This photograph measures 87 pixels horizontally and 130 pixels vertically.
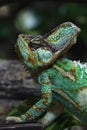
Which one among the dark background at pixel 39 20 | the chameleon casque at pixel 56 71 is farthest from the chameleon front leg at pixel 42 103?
the dark background at pixel 39 20

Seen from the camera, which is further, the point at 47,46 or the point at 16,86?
the point at 16,86

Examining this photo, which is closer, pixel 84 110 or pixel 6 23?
pixel 84 110

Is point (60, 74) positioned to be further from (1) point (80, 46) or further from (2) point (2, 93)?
(1) point (80, 46)

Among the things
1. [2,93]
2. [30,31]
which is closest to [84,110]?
[2,93]

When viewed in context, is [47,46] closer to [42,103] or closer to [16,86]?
[42,103]

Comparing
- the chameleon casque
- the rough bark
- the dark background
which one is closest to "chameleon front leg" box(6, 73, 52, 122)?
the chameleon casque

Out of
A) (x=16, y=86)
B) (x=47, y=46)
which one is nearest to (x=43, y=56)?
(x=47, y=46)
